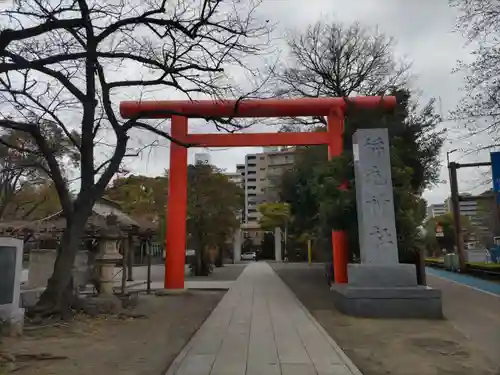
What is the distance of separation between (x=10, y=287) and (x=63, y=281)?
1.99 meters

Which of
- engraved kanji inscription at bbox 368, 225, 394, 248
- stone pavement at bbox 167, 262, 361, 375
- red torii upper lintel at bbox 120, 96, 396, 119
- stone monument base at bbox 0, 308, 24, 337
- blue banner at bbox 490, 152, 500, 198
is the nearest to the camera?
stone pavement at bbox 167, 262, 361, 375

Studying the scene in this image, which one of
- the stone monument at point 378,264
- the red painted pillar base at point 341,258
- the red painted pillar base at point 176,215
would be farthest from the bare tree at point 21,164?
the red painted pillar base at point 341,258

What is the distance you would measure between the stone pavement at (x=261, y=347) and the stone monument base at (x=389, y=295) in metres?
1.14

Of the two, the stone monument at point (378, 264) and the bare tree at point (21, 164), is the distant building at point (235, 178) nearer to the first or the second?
the bare tree at point (21, 164)

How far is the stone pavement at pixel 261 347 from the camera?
5.32m

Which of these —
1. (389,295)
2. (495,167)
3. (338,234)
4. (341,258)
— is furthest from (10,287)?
(495,167)

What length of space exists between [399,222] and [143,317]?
7546 mm

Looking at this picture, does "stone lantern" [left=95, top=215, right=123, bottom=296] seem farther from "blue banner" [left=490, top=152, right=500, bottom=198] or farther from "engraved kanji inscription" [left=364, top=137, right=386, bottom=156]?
"blue banner" [left=490, top=152, right=500, bottom=198]

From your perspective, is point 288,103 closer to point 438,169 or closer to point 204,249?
point 438,169

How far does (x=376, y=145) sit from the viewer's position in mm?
11117

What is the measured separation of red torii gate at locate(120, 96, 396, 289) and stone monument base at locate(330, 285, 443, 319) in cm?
522

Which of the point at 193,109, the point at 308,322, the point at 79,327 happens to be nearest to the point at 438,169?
the point at 193,109

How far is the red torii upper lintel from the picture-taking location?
14711 mm

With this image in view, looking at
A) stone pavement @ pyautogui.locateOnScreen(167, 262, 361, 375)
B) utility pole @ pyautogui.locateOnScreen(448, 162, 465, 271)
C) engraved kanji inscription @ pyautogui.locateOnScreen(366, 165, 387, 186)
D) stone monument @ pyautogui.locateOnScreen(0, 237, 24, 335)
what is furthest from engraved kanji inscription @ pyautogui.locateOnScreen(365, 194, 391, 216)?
utility pole @ pyautogui.locateOnScreen(448, 162, 465, 271)
